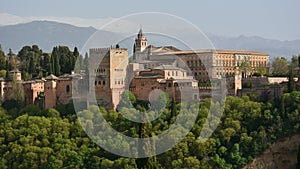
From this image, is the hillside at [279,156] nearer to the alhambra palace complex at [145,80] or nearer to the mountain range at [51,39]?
the alhambra palace complex at [145,80]

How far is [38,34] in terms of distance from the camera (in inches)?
3775

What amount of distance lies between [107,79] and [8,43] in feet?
215

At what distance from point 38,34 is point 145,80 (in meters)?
71.0

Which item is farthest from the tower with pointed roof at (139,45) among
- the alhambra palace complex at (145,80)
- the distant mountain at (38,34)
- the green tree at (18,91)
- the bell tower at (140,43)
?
the distant mountain at (38,34)

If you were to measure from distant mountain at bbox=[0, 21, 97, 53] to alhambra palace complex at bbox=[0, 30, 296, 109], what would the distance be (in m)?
39.9

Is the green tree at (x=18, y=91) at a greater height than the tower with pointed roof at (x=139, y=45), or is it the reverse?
the tower with pointed roof at (x=139, y=45)

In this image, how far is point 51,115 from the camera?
27.0 m

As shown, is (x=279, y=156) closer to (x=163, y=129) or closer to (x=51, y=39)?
(x=163, y=129)

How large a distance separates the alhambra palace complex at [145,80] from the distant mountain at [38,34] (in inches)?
1571

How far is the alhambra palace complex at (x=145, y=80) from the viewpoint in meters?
26.5

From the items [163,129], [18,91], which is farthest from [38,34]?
[163,129]

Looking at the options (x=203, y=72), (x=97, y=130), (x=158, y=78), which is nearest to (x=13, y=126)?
(x=97, y=130)

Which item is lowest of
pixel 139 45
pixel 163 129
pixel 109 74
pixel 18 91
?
pixel 163 129

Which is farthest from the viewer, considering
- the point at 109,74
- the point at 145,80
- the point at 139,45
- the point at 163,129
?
the point at 139,45
